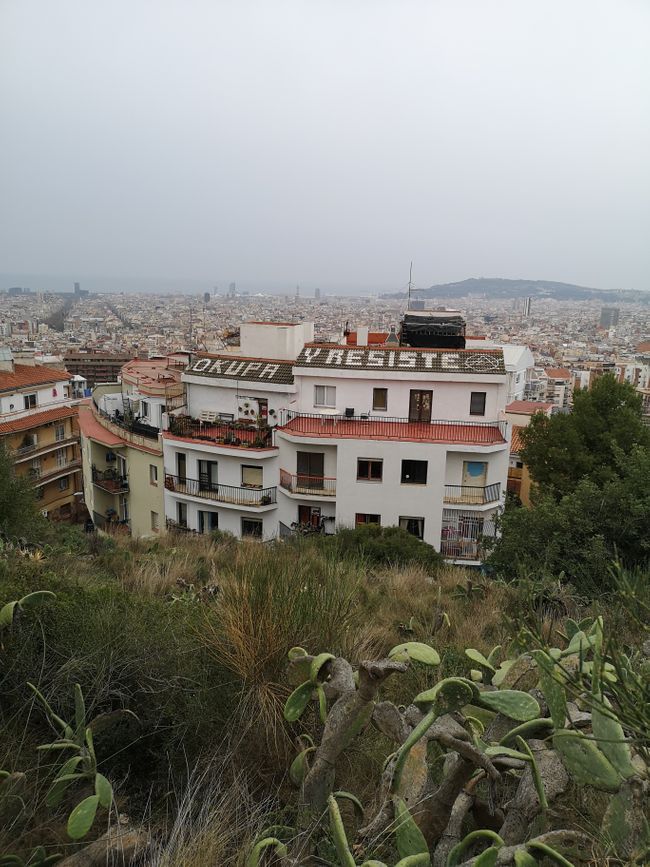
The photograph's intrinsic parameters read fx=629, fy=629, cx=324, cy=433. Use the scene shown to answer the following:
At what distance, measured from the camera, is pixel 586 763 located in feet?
8.73

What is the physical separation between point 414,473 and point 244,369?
8.29 meters

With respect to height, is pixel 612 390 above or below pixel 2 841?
below

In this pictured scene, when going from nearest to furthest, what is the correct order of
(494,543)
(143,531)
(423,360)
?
(494,543) → (423,360) → (143,531)

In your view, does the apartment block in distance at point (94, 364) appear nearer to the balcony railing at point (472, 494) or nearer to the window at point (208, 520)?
the window at point (208, 520)

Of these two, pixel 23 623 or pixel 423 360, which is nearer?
pixel 23 623

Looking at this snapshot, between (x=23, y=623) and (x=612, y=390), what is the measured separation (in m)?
20.7

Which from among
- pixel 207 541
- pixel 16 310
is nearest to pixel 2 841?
pixel 207 541

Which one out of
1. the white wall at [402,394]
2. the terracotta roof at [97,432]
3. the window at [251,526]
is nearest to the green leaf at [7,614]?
the window at [251,526]

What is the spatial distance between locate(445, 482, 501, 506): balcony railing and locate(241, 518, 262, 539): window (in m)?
7.13

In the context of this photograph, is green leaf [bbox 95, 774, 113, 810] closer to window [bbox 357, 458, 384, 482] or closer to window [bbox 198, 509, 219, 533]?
window [bbox 357, 458, 384, 482]

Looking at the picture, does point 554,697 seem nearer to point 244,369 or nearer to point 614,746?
point 614,746

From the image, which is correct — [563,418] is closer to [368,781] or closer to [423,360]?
[423,360]

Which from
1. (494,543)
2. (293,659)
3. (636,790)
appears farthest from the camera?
(494,543)

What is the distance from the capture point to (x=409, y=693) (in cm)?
439
